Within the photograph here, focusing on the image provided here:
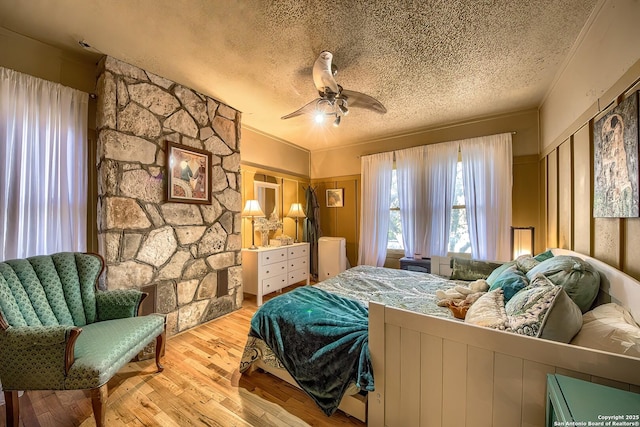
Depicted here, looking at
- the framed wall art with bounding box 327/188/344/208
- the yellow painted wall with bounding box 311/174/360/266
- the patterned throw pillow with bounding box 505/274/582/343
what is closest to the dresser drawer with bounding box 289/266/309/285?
the yellow painted wall with bounding box 311/174/360/266

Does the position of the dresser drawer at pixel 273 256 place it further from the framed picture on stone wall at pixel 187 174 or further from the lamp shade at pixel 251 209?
the framed picture on stone wall at pixel 187 174

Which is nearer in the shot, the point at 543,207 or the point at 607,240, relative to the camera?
the point at 607,240

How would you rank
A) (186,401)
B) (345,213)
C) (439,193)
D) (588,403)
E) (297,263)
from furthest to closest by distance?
1. (345,213)
2. (297,263)
3. (439,193)
4. (186,401)
5. (588,403)

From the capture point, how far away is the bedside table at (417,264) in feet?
11.8

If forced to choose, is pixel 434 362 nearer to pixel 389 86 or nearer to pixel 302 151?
pixel 389 86

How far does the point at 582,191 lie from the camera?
6.15 ft

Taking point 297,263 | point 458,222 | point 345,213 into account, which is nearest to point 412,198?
point 458,222

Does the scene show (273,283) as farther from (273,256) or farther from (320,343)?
(320,343)

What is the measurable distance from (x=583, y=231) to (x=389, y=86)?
7.15 feet

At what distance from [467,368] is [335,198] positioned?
3.89m

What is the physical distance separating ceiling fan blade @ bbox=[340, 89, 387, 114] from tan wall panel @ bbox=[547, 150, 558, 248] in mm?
1986

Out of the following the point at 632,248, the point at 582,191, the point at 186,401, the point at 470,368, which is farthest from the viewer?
the point at 582,191

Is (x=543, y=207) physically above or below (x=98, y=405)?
above

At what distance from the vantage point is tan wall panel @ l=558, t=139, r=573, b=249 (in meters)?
2.10
